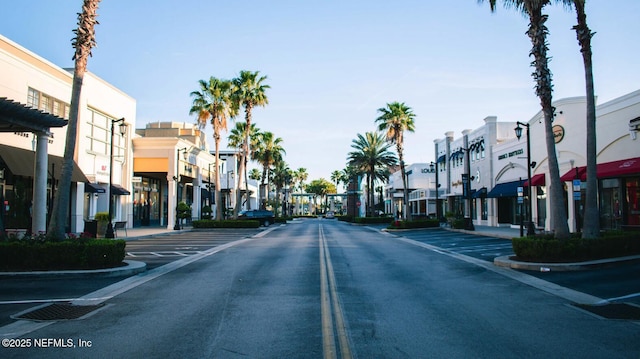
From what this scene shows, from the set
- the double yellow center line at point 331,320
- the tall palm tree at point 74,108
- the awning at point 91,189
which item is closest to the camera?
the double yellow center line at point 331,320

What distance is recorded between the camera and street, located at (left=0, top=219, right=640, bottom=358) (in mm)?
6145

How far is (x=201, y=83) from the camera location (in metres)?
40.7

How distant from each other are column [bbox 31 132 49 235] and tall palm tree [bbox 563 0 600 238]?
18.1 meters

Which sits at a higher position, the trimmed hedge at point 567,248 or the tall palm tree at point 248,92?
the tall palm tree at point 248,92

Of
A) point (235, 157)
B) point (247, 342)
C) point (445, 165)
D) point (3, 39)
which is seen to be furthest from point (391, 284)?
point (235, 157)

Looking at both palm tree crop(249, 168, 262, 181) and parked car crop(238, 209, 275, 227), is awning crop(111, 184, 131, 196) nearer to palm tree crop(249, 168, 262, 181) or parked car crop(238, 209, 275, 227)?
parked car crop(238, 209, 275, 227)

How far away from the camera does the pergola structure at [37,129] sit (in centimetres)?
1490

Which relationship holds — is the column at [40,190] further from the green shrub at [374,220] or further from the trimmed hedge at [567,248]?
the green shrub at [374,220]

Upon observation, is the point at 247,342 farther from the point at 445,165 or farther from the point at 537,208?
the point at 445,165

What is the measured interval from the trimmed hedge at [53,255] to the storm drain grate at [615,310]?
11580mm

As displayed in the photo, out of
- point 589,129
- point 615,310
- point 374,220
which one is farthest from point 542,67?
point 374,220

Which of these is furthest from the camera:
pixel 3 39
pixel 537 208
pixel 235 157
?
pixel 235 157

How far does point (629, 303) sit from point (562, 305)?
135 centimetres

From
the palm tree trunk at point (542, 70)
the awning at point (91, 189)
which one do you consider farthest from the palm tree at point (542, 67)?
the awning at point (91, 189)
